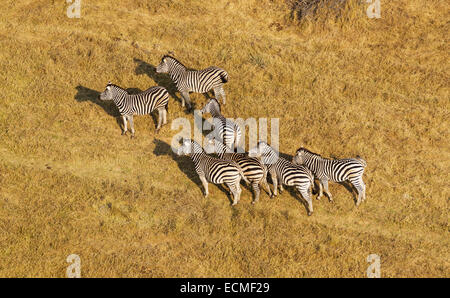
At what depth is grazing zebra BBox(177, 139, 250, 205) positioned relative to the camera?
42.1 feet

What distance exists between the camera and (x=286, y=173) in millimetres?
13125

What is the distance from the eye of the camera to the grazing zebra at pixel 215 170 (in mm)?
12820

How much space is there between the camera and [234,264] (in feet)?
38.6

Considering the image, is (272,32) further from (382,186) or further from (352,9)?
(382,186)

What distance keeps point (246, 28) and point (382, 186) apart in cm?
1143

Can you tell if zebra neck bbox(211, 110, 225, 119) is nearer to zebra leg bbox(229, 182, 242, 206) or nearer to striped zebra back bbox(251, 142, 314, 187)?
striped zebra back bbox(251, 142, 314, 187)

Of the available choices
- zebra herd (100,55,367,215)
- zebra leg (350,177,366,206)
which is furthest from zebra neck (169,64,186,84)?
zebra leg (350,177,366,206)

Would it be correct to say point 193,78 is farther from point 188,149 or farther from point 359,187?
point 359,187

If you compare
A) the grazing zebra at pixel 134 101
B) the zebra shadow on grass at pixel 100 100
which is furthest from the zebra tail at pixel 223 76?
Result: the zebra shadow on grass at pixel 100 100

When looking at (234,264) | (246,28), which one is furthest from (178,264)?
(246,28)

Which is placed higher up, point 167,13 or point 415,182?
point 167,13

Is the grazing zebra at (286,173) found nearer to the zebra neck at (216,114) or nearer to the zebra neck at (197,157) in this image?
the zebra neck at (197,157)

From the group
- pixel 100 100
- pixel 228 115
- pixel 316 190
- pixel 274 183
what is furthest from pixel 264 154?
pixel 100 100

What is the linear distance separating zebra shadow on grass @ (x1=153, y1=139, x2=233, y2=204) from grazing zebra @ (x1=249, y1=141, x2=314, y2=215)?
1814mm
